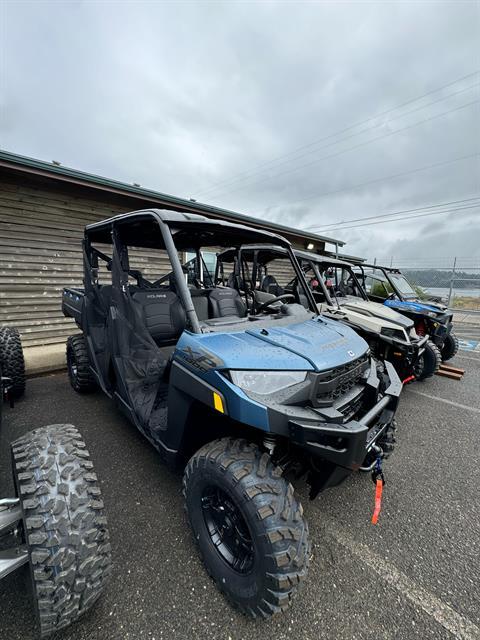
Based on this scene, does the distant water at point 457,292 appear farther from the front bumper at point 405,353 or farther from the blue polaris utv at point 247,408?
the blue polaris utv at point 247,408

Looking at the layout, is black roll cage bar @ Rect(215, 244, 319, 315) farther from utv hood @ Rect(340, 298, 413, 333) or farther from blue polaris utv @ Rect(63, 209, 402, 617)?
utv hood @ Rect(340, 298, 413, 333)

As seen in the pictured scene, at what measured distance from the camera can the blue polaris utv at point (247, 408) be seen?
143 centimetres

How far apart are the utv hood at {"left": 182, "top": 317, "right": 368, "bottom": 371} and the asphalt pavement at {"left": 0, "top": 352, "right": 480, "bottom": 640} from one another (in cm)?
130

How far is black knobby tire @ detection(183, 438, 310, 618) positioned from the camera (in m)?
1.35

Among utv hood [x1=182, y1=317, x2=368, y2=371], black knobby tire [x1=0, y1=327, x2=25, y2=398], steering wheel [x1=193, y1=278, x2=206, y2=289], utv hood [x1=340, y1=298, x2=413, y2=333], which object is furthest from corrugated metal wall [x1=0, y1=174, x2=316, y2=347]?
utv hood [x1=182, y1=317, x2=368, y2=371]

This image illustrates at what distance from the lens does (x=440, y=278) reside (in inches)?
603

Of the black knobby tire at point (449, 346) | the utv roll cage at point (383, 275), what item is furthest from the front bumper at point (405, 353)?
the utv roll cage at point (383, 275)

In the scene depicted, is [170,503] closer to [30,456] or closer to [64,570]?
[64,570]

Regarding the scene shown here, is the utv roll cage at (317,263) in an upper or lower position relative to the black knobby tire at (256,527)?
upper

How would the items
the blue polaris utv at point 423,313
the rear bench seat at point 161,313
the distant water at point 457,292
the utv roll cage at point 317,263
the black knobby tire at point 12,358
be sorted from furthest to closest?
the distant water at point 457,292, the blue polaris utv at point 423,313, the utv roll cage at point 317,263, the black knobby tire at point 12,358, the rear bench seat at point 161,313

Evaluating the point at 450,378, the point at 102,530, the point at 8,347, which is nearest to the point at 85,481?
the point at 102,530

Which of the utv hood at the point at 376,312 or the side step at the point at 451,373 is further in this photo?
the side step at the point at 451,373

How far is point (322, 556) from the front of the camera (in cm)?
189

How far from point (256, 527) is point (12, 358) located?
3526mm
